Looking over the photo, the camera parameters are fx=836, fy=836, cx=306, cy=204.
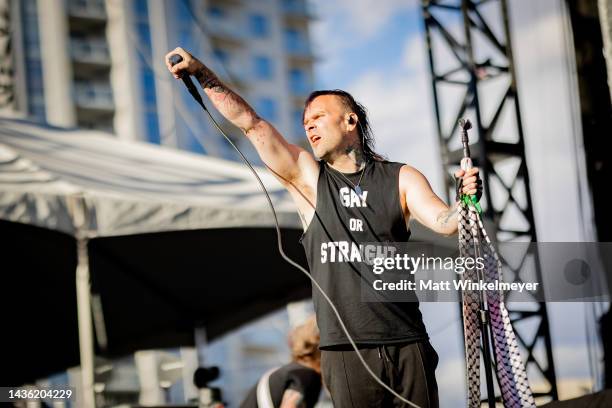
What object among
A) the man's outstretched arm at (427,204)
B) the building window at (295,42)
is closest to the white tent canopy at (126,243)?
the man's outstretched arm at (427,204)

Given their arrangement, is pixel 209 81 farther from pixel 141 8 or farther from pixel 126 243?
pixel 141 8

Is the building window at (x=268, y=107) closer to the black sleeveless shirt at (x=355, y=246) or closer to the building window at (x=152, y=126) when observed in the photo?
the building window at (x=152, y=126)

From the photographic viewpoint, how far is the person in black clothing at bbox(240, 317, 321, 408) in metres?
4.02

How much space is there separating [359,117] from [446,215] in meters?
A: 0.57

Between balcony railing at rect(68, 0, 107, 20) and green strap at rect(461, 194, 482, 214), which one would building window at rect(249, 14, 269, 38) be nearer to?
balcony railing at rect(68, 0, 107, 20)

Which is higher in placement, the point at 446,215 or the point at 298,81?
the point at 298,81

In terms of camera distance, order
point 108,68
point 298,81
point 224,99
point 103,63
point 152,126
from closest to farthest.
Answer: point 224,99
point 103,63
point 108,68
point 152,126
point 298,81

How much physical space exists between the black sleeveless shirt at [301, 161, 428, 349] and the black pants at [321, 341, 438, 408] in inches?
1.5

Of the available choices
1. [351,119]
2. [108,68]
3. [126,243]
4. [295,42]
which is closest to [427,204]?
[351,119]

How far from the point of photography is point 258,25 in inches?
2372

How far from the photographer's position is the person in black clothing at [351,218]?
2648mm

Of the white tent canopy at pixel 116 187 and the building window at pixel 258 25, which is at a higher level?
the building window at pixel 258 25

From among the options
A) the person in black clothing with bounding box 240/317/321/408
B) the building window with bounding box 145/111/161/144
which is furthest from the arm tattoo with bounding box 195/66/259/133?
the building window with bounding box 145/111/161/144

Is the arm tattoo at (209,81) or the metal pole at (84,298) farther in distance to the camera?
the metal pole at (84,298)
